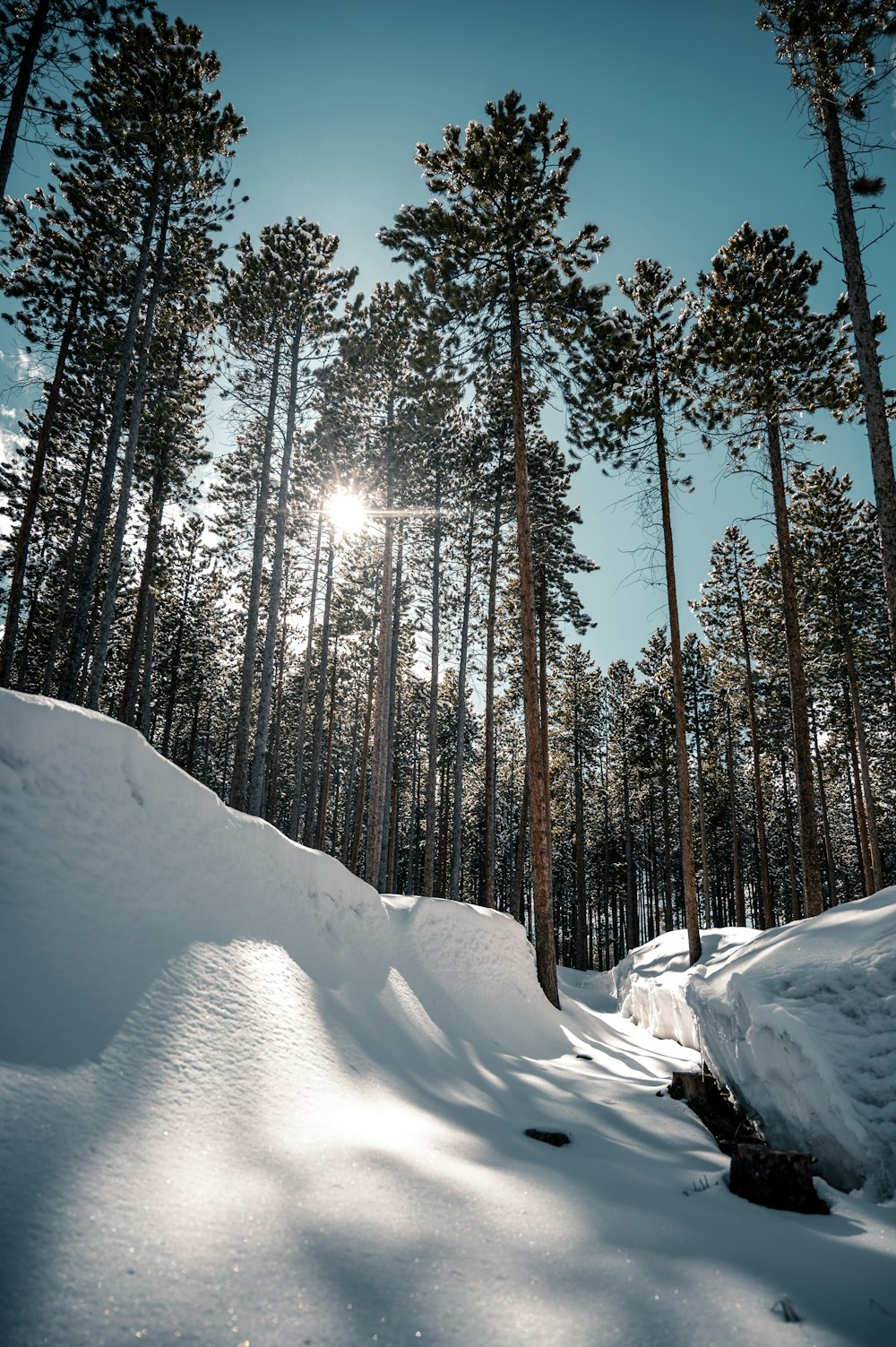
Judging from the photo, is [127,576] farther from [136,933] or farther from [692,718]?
[692,718]

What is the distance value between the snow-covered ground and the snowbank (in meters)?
0.05

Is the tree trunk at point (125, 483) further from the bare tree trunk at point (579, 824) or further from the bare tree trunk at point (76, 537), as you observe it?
the bare tree trunk at point (579, 824)

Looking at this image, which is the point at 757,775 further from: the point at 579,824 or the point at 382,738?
the point at 382,738

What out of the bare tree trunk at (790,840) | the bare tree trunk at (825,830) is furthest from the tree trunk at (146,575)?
the bare tree trunk at (790,840)

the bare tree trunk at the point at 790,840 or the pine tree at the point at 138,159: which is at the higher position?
the pine tree at the point at 138,159

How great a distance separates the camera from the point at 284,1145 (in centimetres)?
307

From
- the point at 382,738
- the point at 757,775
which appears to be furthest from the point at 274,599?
the point at 757,775

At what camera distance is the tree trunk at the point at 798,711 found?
11523 mm

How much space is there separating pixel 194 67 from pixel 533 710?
1665 cm

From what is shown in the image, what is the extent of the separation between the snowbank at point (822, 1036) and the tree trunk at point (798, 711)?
6280 millimetres

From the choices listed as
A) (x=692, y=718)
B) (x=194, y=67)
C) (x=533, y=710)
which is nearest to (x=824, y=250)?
(x=533, y=710)

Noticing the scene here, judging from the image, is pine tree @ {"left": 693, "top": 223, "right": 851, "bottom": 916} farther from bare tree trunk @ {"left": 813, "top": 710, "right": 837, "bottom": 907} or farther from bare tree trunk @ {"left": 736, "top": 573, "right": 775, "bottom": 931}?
bare tree trunk @ {"left": 813, "top": 710, "right": 837, "bottom": 907}

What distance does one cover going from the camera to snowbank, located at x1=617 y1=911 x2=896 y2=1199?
376 centimetres

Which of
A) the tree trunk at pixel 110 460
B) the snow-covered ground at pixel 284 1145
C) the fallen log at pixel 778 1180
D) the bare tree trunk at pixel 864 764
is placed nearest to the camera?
the snow-covered ground at pixel 284 1145
